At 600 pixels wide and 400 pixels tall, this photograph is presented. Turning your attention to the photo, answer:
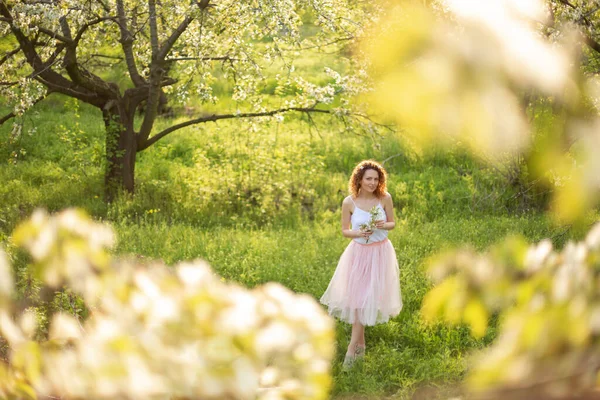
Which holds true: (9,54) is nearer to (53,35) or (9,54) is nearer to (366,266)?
(53,35)

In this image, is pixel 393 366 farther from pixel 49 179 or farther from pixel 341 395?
pixel 49 179

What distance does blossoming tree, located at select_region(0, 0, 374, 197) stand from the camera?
30.6 ft

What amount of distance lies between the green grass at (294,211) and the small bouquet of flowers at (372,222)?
3.78ft

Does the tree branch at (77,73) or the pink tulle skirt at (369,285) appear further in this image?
the tree branch at (77,73)

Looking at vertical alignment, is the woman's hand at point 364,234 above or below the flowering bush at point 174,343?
above

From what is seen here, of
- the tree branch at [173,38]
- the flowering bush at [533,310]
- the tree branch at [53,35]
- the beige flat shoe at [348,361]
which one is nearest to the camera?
the flowering bush at [533,310]

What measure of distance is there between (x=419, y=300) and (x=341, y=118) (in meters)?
4.32

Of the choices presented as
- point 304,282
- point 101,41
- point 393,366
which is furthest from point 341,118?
point 393,366

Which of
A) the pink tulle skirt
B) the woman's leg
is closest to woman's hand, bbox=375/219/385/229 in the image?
the pink tulle skirt

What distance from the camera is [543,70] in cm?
115

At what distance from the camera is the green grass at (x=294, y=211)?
6086mm

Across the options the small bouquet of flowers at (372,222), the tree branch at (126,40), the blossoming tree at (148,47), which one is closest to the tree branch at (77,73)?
the blossoming tree at (148,47)

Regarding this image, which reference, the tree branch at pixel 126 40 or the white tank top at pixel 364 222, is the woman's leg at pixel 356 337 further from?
the tree branch at pixel 126 40

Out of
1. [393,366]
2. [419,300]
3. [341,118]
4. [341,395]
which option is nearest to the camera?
[341,395]
